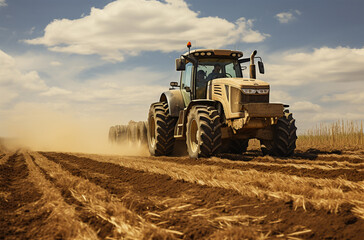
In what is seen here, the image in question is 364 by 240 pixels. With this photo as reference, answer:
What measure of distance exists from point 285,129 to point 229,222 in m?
6.38

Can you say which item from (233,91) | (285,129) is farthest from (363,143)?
(233,91)

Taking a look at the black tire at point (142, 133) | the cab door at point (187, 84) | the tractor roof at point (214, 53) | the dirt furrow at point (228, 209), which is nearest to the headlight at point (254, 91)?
the tractor roof at point (214, 53)

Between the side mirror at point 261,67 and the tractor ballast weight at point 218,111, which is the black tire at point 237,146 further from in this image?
the side mirror at point 261,67

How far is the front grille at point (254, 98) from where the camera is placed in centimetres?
862

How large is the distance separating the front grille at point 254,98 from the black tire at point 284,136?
0.65 meters

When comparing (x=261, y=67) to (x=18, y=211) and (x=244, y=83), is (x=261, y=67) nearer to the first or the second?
(x=244, y=83)

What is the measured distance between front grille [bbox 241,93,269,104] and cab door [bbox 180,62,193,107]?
1781 millimetres

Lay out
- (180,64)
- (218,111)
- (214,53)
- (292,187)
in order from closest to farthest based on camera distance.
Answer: (292,187), (218,111), (180,64), (214,53)

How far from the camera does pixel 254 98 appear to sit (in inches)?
344

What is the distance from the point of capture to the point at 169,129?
10.9m

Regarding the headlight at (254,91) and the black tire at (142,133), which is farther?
the black tire at (142,133)

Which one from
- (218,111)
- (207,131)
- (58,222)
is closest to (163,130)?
(218,111)

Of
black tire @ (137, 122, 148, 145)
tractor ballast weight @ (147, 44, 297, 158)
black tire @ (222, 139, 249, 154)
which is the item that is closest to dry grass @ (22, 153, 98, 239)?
tractor ballast weight @ (147, 44, 297, 158)

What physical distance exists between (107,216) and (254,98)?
611cm
